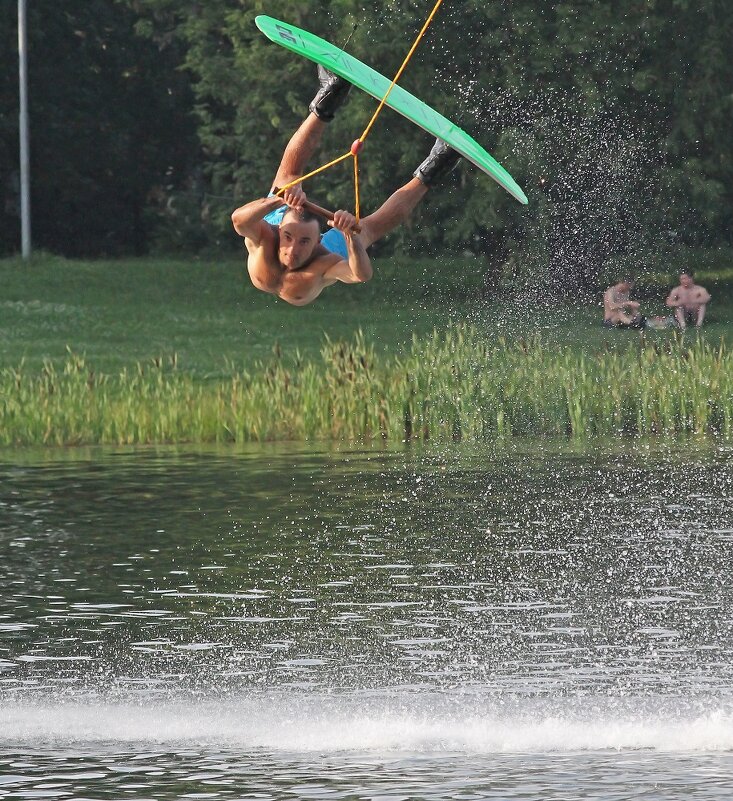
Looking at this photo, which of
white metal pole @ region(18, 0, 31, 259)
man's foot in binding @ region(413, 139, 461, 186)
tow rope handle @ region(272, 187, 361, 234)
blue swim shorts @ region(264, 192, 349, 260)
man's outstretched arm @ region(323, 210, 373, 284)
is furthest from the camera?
white metal pole @ region(18, 0, 31, 259)

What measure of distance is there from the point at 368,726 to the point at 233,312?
97.4 feet

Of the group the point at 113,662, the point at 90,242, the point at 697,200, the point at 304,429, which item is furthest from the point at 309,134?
the point at 90,242

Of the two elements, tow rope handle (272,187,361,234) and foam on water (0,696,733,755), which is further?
tow rope handle (272,187,361,234)

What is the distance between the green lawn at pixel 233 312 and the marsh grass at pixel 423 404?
5765 millimetres

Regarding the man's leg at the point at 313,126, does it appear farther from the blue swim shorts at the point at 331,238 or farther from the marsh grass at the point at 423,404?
the marsh grass at the point at 423,404

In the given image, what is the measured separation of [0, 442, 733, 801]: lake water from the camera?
1178 centimetres

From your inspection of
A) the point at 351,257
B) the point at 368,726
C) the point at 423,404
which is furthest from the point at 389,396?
the point at 368,726

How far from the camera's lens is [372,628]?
15.4 m

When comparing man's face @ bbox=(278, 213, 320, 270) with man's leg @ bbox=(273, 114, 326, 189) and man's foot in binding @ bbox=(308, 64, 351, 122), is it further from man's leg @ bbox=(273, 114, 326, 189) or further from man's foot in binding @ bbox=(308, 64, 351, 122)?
man's foot in binding @ bbox=(308, 64, 351, 122)

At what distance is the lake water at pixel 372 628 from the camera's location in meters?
11.8

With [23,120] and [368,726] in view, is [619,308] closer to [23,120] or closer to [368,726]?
[23,120]

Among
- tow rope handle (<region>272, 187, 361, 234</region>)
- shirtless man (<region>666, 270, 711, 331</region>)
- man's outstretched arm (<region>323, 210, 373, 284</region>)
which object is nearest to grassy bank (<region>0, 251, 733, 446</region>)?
shirtless man (<region>666, 270, 711, 331</region>)

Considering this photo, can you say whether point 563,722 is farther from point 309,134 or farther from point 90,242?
point 90,242

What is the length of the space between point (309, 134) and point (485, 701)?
3.72m
